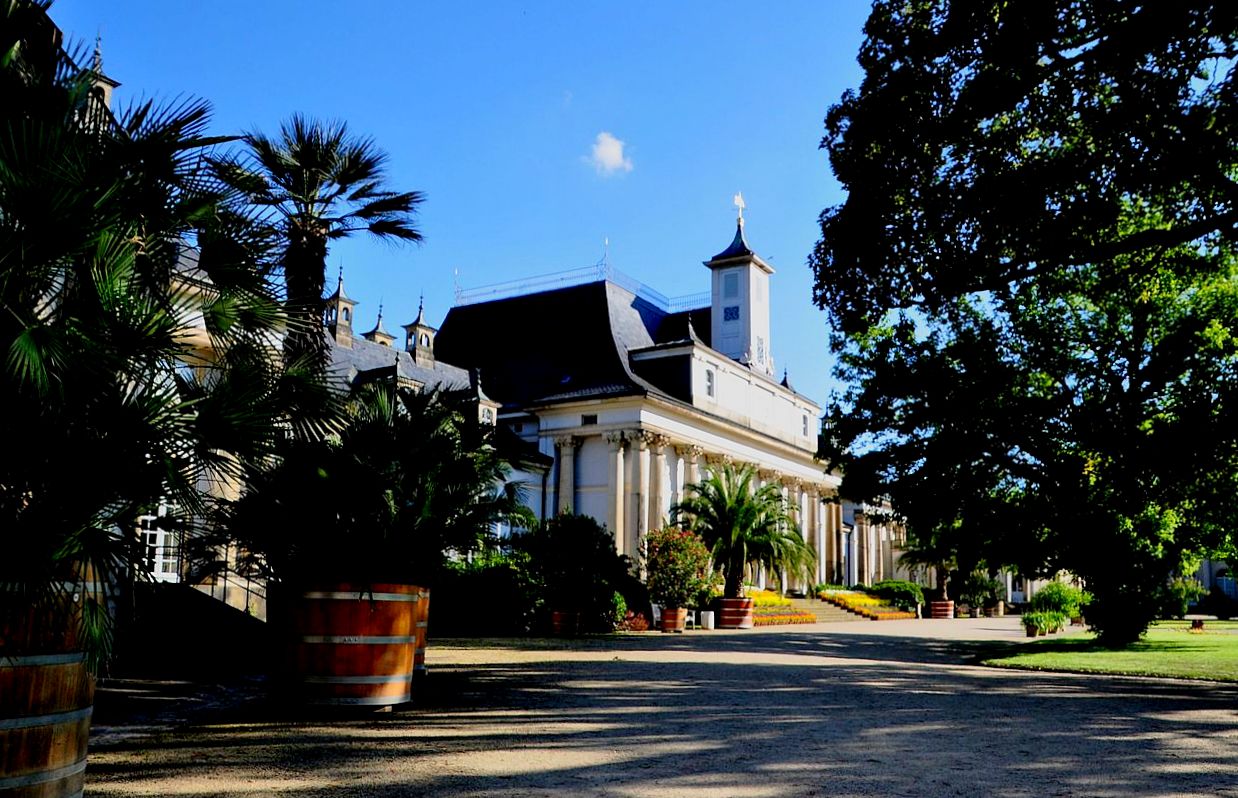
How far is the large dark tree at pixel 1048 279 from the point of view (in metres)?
12.3

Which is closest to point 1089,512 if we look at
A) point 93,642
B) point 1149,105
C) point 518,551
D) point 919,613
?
point 1149,105

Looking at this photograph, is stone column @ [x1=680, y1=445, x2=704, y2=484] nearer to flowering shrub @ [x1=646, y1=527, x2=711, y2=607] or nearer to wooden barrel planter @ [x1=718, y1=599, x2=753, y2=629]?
wooden barrel planter @ [x1=718, y1=599, x2=753, y2=629]

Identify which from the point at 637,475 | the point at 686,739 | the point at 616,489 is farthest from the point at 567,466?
the point at 686,739

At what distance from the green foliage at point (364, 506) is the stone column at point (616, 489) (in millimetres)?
Result: 33646

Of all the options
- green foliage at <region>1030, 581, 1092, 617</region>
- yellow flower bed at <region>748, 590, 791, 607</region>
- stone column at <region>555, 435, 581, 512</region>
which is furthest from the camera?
stone column at <region>555, 435, 581, 512</region>

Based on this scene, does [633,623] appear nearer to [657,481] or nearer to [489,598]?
[489,598]

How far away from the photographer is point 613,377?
48.1 metres

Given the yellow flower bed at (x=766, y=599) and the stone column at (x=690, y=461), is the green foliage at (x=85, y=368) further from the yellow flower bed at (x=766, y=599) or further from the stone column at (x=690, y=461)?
the stone column at (x=690, y=461)

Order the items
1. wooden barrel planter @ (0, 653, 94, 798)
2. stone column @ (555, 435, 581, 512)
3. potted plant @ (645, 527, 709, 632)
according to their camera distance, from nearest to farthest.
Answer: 1. wooden barrel planter @ (0, 653, 94, 798)
2. potted plant @ (645, 527, 709, 632)
3. stone column @ (555, 435, 581, 512)

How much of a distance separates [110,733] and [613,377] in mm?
39791

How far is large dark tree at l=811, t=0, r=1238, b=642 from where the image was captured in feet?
40.4

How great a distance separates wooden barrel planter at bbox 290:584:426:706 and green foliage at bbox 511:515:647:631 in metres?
17.1

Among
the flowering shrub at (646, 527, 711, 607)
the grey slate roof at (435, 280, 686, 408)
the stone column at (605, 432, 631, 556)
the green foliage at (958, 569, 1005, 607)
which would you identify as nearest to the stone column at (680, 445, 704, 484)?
the grey slate roof at (435, 280, 686, 408)

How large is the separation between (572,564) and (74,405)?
22.6 meters
